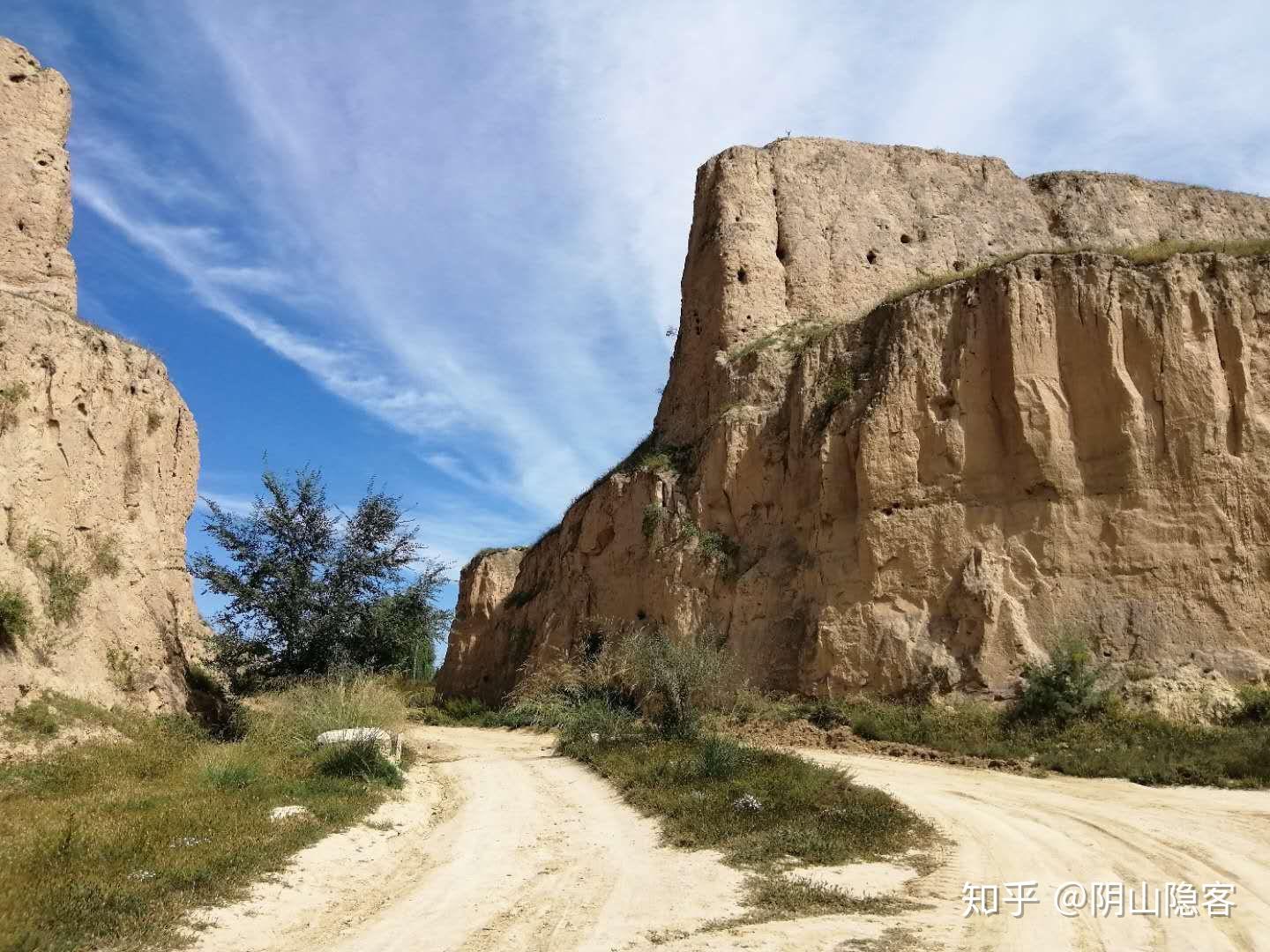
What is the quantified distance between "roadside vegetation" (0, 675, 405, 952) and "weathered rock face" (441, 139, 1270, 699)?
9260 mm

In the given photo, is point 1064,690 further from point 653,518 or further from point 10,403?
point 10,403

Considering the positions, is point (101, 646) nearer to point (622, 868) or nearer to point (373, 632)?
point (373, 632)

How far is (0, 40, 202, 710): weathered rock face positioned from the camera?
13.8 meters

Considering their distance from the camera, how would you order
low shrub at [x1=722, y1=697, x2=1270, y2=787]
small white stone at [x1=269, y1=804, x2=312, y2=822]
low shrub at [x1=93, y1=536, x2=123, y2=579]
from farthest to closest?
low shrub at [x1=93, y1=536, x2=123, y2=579] → low shrub at [x1=722, y1=697, x2=1270, y2=787] → small white stone at [x1=269, y1=804, x2=312, y2=822]

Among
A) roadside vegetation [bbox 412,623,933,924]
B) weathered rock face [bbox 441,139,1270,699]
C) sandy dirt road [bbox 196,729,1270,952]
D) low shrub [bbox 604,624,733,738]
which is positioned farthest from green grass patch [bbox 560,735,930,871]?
weathered rock face [bbox 441,139,1270,699]

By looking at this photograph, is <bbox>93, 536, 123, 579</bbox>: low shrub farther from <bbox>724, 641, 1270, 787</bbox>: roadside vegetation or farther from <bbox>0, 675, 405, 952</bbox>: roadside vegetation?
<bbox>724, 641, 1270, 787</bbox>: roadside vegetation

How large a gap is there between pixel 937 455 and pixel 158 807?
572 inches

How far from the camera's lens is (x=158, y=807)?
938cm

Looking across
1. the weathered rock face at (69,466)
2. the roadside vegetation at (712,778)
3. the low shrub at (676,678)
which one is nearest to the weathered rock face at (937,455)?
the low shrub at (676,678)

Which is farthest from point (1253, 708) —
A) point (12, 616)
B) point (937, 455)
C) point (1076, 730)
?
point (12, 616)

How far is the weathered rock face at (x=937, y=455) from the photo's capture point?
16.2 m

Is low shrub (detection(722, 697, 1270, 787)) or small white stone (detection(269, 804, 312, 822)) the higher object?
low shrub (detection(722, 697, 1270, 787))

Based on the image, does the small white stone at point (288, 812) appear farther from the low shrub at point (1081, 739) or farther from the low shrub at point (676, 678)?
the low shrub at point (1081, 739)

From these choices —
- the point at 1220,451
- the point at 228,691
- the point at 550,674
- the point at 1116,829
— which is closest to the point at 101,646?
the point at 228,691
